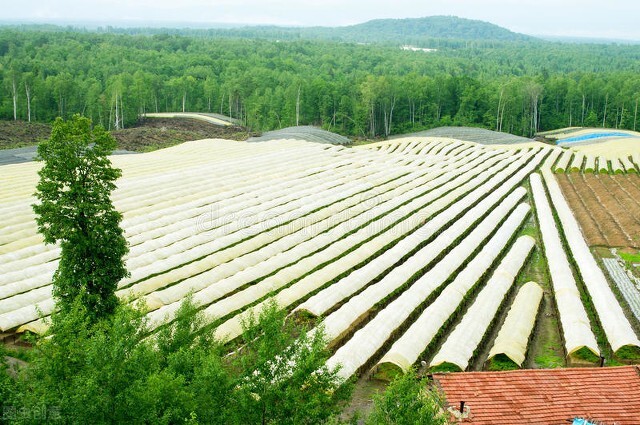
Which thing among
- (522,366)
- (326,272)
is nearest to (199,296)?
(326,272)

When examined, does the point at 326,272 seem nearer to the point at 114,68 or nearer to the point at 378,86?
the point at 378,86

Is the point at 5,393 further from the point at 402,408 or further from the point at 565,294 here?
the point at 565,294

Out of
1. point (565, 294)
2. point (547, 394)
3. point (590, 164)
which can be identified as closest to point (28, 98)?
point (590, 164)

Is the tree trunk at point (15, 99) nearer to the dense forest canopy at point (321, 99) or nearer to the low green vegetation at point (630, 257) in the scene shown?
the dense forest canopy at point (321, 99)

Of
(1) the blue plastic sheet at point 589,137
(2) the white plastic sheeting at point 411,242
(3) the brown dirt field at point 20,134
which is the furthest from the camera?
(1) the blue plastic sheet at point 589,137

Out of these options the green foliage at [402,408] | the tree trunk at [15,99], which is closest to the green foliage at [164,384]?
the green foliage at [402,408]

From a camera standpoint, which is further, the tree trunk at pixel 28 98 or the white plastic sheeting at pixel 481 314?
the tree trunk at pixel 28 98
